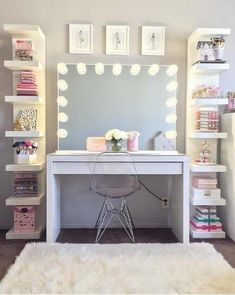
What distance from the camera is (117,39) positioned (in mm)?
3283

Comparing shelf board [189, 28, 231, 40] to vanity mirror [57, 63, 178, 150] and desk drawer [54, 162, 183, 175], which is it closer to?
vanity mirror [57, 63, 178, 150]

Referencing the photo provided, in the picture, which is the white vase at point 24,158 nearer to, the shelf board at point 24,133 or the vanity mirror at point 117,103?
the shelf board at point 24,133

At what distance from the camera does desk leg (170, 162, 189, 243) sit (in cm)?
277

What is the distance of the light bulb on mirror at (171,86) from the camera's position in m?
3.32

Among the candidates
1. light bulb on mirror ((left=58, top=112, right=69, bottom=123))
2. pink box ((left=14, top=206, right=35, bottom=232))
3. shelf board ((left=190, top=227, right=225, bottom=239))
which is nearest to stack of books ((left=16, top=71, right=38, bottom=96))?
light bulb on mirror ((left=58, top=112, right=69, bottom=123))

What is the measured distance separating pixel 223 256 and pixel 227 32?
216 centimetres

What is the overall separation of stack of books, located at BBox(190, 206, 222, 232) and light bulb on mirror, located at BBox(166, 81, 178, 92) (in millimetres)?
1307

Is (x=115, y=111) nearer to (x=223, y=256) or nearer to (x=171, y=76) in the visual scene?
(x=171, y=76)

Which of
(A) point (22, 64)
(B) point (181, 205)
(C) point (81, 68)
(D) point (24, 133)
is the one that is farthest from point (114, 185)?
(A) point (22, 64)

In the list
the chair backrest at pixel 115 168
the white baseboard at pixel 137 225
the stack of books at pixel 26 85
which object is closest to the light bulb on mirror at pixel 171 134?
the chair backrest at pixel 115 168

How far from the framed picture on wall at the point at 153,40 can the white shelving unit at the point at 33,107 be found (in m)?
1.07

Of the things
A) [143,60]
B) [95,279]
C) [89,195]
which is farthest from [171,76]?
[95,279]

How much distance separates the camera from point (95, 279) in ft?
6.66

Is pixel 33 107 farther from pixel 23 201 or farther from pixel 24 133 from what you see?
pixel 23 201
